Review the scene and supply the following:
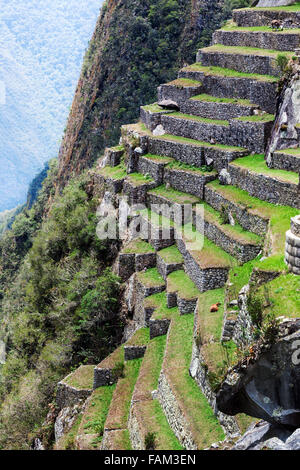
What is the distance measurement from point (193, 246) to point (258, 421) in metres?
10.0

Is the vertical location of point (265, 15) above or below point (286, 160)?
above

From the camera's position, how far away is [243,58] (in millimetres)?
26938

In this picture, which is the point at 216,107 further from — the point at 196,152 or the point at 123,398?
the point at 123,398

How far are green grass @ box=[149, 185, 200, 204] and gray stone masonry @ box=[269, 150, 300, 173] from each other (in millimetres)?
4042

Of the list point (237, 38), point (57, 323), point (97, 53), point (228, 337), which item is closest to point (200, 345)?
point (228, 337)

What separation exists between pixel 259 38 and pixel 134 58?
34974mm

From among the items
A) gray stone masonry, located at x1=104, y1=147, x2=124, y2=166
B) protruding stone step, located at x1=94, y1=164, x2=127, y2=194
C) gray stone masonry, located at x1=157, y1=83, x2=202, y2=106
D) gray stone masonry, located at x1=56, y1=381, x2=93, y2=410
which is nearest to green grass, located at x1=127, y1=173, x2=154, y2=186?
protruding stone step, located at x1=94, y1=164, x2=127, y2=194

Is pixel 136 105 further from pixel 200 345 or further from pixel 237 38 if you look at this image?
pixel 200 345

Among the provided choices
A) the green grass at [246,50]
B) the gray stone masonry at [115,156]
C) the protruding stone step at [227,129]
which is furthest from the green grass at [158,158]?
the green grass at [246,50]

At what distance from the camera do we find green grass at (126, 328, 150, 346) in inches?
838

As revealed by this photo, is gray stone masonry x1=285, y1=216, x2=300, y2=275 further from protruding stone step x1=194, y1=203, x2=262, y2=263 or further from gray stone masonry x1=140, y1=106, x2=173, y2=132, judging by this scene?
gray stone masonry x1=140, y1=106, x2=173, y2=132

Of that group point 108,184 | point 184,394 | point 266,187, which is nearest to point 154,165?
point 108,184

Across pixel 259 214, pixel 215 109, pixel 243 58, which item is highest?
pixel 243 58

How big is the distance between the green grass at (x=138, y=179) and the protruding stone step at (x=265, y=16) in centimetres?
854
